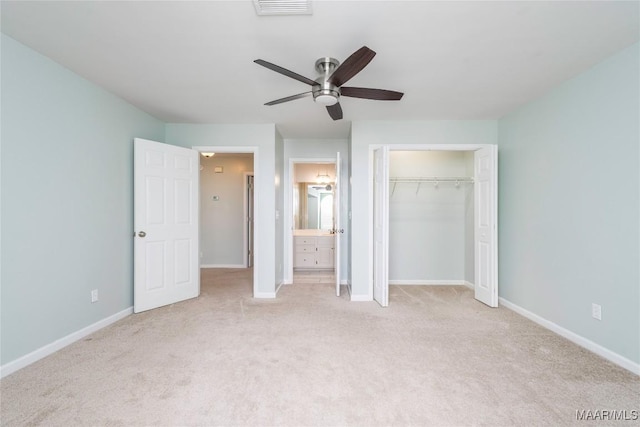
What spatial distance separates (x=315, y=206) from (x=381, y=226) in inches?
132

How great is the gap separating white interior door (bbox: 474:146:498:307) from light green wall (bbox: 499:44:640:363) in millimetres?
203

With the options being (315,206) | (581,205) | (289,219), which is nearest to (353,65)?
(581,205)

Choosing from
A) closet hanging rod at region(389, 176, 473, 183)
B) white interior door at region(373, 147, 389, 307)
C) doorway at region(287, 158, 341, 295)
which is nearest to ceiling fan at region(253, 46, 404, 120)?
white interior door at region(373, 147, 389, 307)

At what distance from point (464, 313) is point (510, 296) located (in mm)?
700

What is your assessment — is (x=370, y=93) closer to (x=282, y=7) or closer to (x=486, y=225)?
(x=282, y=7)

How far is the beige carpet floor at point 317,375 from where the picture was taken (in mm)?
1749

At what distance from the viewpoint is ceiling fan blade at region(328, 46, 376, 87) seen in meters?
1.81

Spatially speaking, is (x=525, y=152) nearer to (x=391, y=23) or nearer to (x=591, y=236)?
(x=591, y=236)

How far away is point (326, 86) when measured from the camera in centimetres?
228

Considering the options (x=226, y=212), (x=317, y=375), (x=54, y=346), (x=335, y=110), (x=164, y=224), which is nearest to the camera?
(x=317, y=375)

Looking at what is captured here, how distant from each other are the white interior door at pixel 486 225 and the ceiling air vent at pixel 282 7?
291 centimetres

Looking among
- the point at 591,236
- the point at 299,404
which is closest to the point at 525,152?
the point at 591,236

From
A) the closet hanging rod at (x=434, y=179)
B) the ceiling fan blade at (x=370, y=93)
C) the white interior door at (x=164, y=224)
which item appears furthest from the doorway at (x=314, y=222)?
the ceiling fan blade at (x=370, y=93)

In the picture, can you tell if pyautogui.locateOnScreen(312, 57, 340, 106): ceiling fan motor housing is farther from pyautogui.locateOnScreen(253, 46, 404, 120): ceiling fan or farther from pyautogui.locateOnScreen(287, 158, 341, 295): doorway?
pyautogui.locateOnScreen(287, 158, 341, 295): doorway
